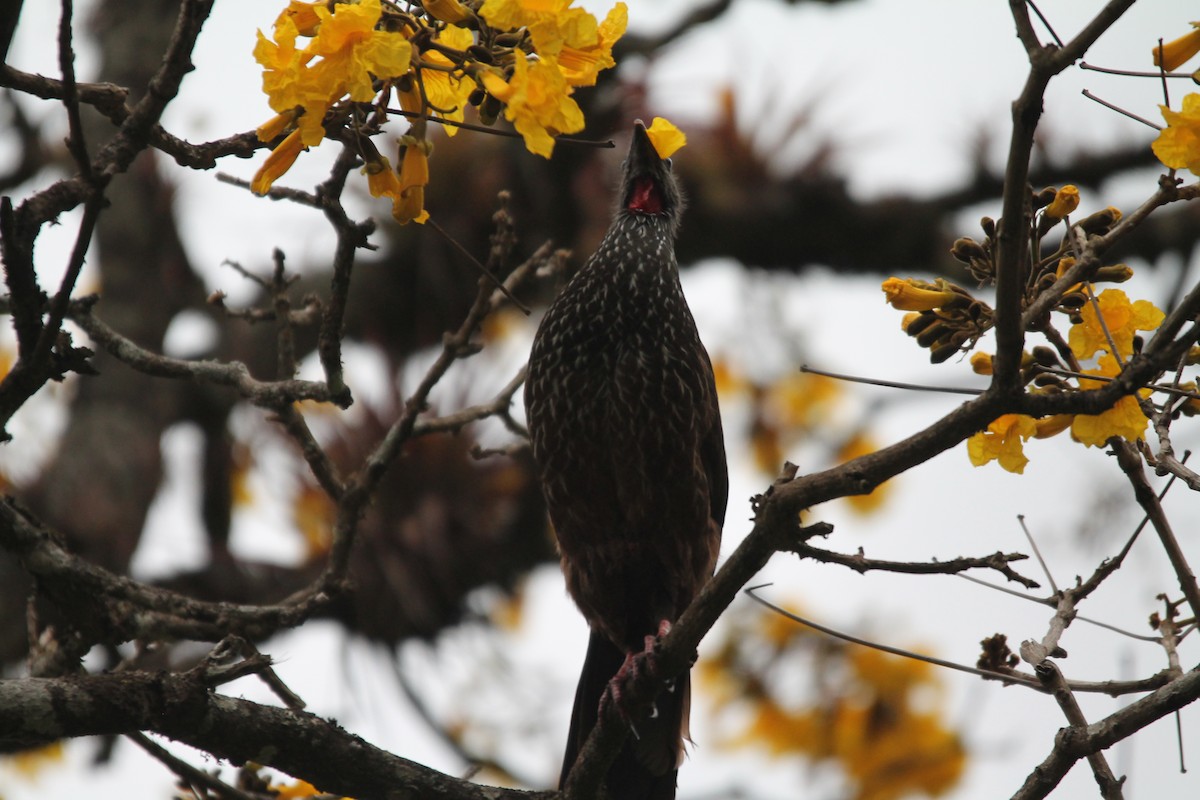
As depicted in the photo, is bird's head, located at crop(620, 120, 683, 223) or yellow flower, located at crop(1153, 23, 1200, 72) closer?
yellow flower, located at crop(1153, 23, 1200, 72)

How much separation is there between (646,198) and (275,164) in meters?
2.38

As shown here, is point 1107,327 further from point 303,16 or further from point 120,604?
point 120,604

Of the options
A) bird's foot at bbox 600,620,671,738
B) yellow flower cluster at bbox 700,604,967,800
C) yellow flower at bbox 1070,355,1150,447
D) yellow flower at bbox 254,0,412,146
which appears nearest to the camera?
yellow flower at bbox 254,0,412,146

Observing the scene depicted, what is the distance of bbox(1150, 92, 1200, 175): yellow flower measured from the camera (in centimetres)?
189

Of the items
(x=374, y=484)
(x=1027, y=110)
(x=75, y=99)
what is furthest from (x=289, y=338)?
(x=1027, y=110)

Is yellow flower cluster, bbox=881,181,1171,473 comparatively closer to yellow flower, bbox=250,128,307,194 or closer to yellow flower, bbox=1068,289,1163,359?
yellow flower, bbox=1068,289,1163,359

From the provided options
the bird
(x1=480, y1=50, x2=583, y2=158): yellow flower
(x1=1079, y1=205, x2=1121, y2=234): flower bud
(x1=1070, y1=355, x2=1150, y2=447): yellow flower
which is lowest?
(x1=1070, y1=355, x2=1150, y2=447): yellow flower

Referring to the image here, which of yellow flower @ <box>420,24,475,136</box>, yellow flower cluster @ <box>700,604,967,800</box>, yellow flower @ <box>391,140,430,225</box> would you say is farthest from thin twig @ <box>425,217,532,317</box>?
yellow flower cluster @ <box>700,604,967,800</box>

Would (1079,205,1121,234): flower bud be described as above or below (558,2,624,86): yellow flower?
above

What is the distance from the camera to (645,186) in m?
4.23

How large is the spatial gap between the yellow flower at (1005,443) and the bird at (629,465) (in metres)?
1.36

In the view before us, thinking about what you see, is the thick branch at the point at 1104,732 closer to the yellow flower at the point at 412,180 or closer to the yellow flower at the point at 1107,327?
the yellow flower at the point at 1107,327

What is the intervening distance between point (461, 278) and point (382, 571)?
1.71 m

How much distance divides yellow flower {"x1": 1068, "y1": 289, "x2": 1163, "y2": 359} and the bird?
57.4 inches
